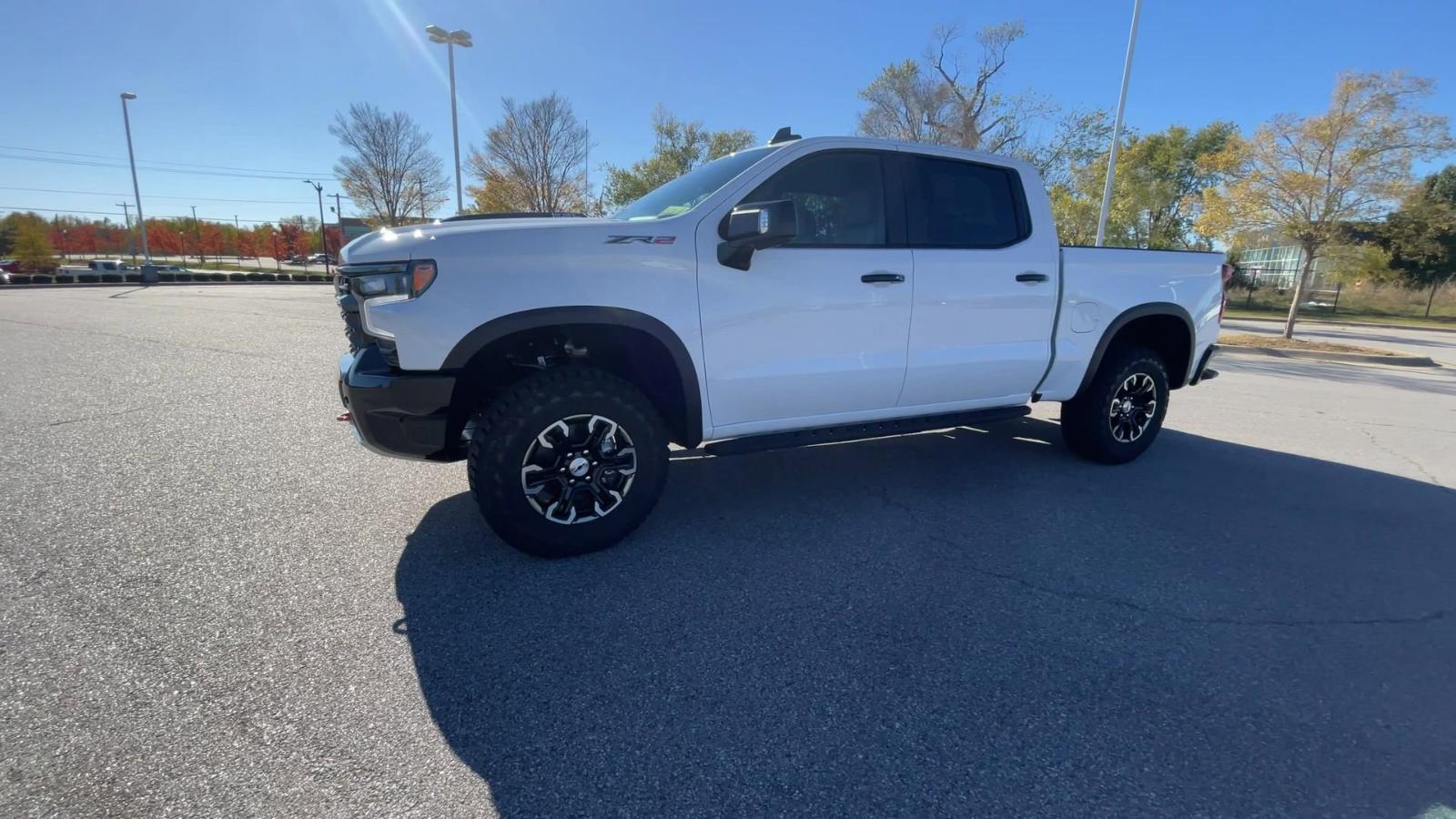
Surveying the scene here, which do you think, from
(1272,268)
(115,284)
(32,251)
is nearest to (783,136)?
(115,284)

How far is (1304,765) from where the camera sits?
1938 mm

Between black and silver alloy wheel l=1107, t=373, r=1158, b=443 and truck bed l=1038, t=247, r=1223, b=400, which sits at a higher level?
truck bed l=1038, t=247, r=1223, b=400

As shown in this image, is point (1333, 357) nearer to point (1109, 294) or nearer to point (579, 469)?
point (1109, 294)

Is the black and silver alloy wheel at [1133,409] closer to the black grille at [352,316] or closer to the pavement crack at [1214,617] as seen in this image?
the pavement crack at [1214,617]

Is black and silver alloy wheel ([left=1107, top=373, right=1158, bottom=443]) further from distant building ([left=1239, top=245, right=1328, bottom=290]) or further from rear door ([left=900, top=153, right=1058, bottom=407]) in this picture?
distant building ([left=1239, top=245, right=1328, bottom=290])

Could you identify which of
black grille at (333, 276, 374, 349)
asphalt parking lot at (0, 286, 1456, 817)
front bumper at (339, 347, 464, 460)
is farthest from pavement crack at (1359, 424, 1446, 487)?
black grille at (333, 276, 374, 349)

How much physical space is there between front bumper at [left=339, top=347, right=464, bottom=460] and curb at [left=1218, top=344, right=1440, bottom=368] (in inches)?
658

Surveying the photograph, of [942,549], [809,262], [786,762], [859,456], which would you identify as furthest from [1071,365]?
[786,762]

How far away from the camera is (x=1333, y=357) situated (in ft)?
45.2

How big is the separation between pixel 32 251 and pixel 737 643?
7322 centimetres

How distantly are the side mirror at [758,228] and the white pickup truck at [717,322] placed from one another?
0.4 inches

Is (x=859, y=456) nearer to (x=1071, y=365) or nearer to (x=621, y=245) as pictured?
(x=1071, y=365)

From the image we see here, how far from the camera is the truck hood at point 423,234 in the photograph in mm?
2742

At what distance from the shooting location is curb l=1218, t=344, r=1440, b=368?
1327cm
